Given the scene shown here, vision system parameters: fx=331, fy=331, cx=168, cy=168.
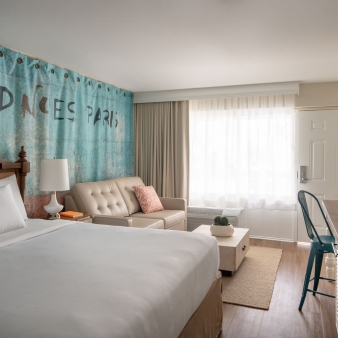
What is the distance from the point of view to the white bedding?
1.21 m

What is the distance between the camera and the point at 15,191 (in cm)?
→ 309

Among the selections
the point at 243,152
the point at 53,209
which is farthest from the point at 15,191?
the point at 243,152

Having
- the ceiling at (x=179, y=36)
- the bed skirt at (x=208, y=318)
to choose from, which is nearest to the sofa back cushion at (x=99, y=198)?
the ceiling at (x=179, y=36)

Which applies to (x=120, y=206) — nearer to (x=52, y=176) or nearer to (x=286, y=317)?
(x=52, y=176)

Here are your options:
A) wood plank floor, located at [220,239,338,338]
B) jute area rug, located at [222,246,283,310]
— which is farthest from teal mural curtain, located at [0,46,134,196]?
wood plank floor, located at [220,239,338,338]

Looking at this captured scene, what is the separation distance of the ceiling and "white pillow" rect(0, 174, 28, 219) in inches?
50.9

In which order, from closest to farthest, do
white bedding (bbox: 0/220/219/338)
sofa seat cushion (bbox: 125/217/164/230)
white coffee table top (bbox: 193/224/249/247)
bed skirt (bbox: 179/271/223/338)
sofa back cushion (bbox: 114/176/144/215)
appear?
white bedding (bbox: 0/220/219/338) → bed skirt (bbox: 179/271/223/338) → white coffee table top (bbox: 193/224/249/247) → sofa seat cushion (bbox: 125/217/164/230) → sofa back cushion (bbox: 114/176/144/215)

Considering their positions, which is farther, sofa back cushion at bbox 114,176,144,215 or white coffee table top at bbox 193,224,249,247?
sofa back cushion at bbox 114,176,144,215

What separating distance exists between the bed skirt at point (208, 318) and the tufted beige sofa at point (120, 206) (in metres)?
1.43

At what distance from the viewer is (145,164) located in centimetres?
580

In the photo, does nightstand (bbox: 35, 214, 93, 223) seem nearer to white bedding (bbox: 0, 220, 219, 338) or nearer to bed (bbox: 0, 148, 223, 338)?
bed (bbox: 0, 148, 223, 338)

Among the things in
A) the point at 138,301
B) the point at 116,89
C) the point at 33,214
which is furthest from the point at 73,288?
the point at 116,89

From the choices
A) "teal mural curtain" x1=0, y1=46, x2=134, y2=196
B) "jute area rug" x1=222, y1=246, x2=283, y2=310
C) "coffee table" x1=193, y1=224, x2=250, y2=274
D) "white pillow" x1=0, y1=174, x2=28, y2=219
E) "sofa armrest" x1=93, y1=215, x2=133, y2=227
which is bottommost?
"jute area rug" x1=222, y1=246, x2=283, y2=310

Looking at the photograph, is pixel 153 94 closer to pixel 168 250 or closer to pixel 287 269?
pixel 287 269
